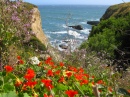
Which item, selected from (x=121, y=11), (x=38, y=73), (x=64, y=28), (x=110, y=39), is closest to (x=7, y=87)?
(x=38, y=73)

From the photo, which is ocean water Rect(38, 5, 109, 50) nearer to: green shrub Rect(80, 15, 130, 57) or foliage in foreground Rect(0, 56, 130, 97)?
foliage in foreground Rect(0, 56, 130, 97)

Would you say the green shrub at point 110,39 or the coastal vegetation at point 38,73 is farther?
the green shrub at point 110,39

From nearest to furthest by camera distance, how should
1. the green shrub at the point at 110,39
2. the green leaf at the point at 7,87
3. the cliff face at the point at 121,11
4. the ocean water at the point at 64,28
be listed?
the green leaf at the point at 7,87
the ocean water at the point at 64,28
the green shrub at the point at 110,39
the cliff face at the point at 121,11

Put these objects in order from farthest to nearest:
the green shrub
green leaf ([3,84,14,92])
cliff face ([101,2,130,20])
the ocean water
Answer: cliff face ([101,2,130,20]) < the green shrub < the ocean water < green leaf ([3,84,14,92])

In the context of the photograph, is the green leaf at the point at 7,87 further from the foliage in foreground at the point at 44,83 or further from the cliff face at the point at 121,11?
the cliff face at the point at 121,11

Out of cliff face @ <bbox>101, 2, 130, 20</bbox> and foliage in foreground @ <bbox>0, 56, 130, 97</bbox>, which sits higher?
foliage in foreground @ <bbox>0, 56, 130, 97</bbox>

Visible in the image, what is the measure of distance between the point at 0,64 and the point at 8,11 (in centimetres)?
111

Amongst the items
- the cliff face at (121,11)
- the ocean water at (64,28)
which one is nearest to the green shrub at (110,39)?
the ocean water at (64,28)

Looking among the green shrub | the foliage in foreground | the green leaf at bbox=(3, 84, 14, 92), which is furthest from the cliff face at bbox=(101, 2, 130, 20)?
the green leaf at bbox=(3, 84, 14, 92)

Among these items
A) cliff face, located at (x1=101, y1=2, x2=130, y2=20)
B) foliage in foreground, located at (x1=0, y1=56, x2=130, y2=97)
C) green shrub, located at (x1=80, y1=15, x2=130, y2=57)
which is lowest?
green shrub, located at (x1=80, y1=15, x2=130, y2=57)

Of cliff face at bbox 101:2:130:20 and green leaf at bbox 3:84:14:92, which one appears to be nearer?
green leaf at bbox 3:84:14:92

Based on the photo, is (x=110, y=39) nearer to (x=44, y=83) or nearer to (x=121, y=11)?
(x=121, y=11)

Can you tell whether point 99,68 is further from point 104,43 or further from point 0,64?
point 104,43

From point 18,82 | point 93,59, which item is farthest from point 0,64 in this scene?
point 93,59
